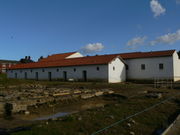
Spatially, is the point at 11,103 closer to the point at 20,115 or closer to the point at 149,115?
the point at 20,115

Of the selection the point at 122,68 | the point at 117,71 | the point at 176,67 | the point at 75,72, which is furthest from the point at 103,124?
the point at 75,72

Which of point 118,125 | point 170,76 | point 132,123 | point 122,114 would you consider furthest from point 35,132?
point 170,76

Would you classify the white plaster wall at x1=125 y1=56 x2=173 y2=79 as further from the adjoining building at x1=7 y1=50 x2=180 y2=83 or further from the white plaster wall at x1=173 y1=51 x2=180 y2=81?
the white plaster wall at x1=173 y1=51 x2=180 y2=81

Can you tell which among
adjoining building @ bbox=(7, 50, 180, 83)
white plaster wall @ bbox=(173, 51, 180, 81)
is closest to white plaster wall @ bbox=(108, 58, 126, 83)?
adjoining building @ bbox=(7, 50, 180, 83)

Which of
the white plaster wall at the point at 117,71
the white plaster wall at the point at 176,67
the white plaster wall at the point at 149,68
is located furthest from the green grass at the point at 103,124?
the white plaster wall at the point at 176,67

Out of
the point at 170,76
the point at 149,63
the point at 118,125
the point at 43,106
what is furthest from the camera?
the point at 149,63

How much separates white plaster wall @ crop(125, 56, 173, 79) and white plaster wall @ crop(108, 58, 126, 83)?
4.74 ft

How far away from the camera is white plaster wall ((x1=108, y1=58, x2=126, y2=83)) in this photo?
3376cm

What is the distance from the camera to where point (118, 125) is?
7.63m

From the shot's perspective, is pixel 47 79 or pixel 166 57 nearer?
pixel 166 57

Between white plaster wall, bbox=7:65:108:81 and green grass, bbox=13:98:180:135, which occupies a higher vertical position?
white plaster wall, bbox=7:65:108:81

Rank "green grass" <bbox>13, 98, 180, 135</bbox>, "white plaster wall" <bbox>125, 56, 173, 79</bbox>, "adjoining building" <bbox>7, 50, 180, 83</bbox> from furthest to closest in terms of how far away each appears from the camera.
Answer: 1. "adjoining building" <bbox>7, 50, 180, 83</bbox>
2. "white plaster wall" <bbox>125, 56, 173, 79</bbox>
3. "green grass" <bbox>13, 98, 180, 135</bbox>

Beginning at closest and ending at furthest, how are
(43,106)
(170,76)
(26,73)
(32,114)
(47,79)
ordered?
(32,114) → (43,106) → (170,76) → (47,79) → (26,73)

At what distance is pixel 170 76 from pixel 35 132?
29.9 metres
